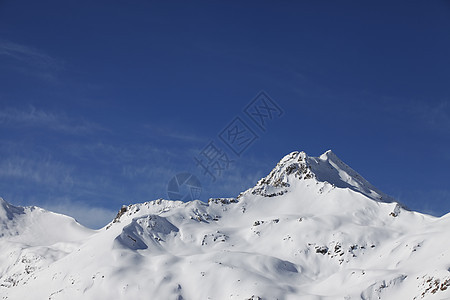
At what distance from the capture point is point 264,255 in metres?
156

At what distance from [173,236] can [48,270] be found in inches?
1551

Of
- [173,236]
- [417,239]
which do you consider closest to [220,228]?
[173,236]

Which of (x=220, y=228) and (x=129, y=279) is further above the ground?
(x=220, y=228)

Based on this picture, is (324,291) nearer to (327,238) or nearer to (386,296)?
(386,296)

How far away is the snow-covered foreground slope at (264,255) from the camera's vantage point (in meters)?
132

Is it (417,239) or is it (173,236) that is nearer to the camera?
(417,239)

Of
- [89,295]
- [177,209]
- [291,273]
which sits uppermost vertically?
[177,209]

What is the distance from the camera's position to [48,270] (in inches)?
6688

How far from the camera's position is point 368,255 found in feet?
492

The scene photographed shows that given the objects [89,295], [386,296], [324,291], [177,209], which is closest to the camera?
[386,296]

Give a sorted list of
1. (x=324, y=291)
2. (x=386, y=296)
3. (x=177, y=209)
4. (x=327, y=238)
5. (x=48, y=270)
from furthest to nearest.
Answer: (x=177, y=209) < (x=48, y=270) < (x=327, y=238) < (x=324, y=291) < (x=386, y=296)

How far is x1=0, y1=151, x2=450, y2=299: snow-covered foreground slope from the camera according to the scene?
433 feet

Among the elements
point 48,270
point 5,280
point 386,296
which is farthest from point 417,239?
point 5,280

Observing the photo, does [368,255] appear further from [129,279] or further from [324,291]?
[129,279]
